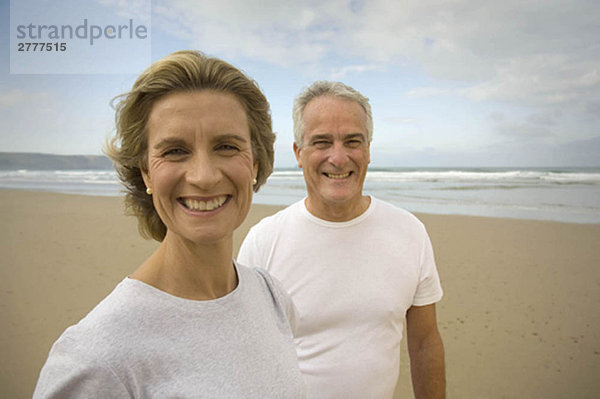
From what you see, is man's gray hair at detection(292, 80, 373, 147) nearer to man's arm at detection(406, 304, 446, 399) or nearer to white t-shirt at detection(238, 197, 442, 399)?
white t-shirt at detection(238, 197, 442, 399)

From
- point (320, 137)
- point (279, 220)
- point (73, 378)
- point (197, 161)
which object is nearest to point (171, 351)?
Answer: point (73, 378)

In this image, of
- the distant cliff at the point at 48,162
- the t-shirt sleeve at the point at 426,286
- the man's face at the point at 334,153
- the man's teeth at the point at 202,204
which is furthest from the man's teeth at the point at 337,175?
the distant cliff at the point at 48,162

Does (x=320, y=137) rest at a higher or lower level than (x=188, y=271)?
higher

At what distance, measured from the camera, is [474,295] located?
21.6 ft

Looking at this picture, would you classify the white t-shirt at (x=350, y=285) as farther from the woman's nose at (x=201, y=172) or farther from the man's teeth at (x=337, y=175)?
the woman's nose at (x=201, y=172)

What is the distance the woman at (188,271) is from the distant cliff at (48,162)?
147 ft

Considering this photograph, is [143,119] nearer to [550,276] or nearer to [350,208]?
[350,208]

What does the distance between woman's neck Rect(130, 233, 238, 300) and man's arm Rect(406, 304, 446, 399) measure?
1.36 metres

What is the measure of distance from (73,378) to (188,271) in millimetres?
451

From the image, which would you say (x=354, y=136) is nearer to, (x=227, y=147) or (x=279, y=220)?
(x=279, y=220)

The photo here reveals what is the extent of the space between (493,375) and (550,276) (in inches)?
165

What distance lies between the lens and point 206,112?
1161 mm

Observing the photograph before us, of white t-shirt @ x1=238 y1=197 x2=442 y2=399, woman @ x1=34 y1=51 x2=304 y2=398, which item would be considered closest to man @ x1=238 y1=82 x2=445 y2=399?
white t-shirt @ x1=238 y1=197 x2=442 y2=399

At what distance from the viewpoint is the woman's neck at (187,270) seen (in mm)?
1166
